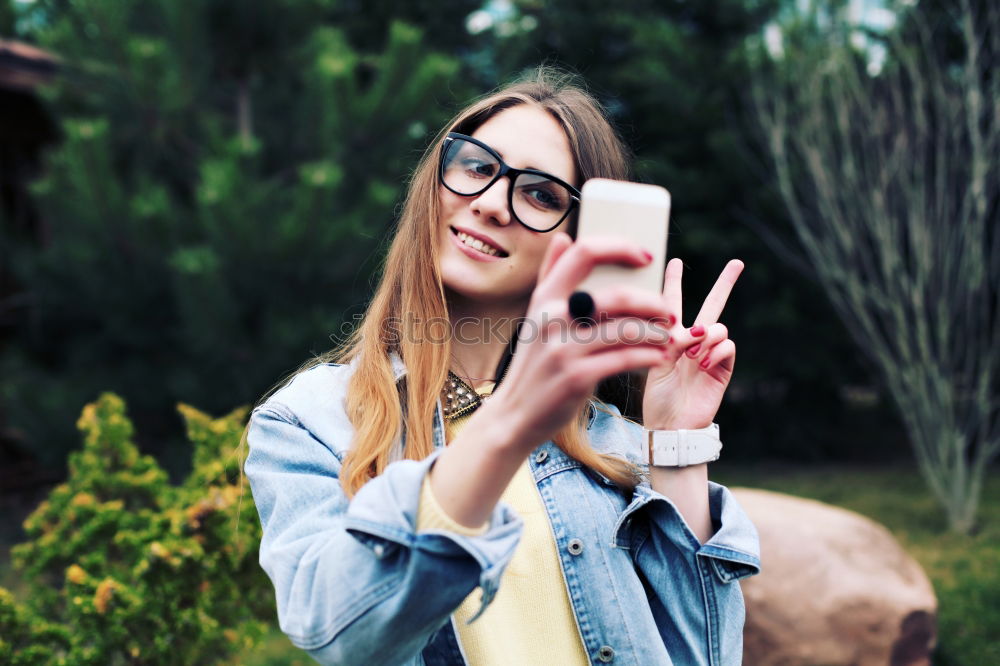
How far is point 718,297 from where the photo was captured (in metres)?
1.40

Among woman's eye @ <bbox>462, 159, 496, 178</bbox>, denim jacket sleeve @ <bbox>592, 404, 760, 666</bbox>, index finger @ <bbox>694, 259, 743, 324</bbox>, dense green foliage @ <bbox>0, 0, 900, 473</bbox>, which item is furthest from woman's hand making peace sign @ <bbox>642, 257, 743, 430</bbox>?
dense green foliage @ <bbox>0, 0, 900, 473</bbox>

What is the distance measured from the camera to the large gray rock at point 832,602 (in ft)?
11.2

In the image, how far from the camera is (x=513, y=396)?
815 mm

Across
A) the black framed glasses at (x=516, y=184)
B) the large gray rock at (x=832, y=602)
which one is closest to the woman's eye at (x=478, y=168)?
the black framed glasses at (x=516, y=184)

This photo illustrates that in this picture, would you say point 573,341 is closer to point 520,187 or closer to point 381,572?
point 381,572

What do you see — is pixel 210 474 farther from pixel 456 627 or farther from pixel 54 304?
pixel 54 304

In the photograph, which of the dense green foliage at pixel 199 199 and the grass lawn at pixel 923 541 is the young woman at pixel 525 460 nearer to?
the grass lawn at pixel 923 541

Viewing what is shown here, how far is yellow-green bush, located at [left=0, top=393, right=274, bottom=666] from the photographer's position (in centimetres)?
209

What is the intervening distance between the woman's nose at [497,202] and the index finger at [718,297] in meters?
0.39

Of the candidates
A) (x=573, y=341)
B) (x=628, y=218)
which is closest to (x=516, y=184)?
(x=628, y=218)

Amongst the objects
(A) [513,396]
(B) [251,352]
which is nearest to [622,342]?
(A) [513,396]

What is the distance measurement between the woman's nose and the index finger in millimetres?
386

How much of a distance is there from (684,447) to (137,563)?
1840 millimetres

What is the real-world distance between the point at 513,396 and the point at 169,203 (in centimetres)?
515
